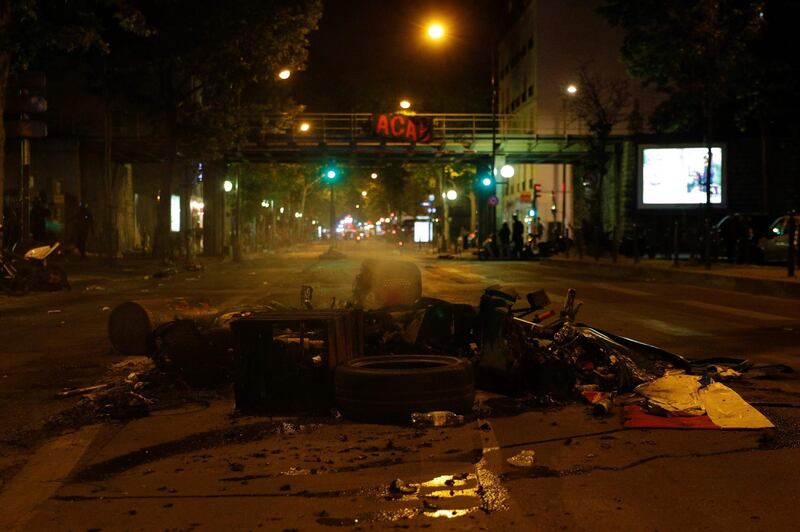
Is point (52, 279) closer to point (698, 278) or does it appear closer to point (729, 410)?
point (698, 278)

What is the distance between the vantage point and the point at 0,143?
20359 millimetres

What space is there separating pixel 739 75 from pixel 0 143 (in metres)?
27.3

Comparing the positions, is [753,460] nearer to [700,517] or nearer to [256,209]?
[700,517]

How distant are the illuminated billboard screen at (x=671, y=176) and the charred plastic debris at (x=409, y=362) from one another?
34.1 m

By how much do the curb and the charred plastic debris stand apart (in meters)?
11.7

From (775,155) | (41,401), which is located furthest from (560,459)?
(775,155)

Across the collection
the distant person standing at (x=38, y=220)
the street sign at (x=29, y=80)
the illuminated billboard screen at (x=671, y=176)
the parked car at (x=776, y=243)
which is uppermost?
the street sign at (x=29, y=80)

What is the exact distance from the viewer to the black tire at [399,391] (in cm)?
597

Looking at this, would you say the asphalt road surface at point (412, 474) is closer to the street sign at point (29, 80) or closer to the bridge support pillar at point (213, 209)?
the street sign at point (29, 80)

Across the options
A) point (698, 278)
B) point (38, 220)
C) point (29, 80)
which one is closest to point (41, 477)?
point (29, 80)

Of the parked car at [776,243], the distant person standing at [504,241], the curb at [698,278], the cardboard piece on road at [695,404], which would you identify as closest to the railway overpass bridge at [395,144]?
the distant person standing at [504,241]

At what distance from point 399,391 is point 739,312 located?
33.2ft

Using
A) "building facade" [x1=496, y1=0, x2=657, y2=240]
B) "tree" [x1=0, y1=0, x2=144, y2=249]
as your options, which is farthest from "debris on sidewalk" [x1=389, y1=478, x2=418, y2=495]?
"building facade" [x1=496, y1=0, x2=657, y2=240]

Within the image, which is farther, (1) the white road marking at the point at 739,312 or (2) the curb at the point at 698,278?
(2) the curb at the point at 698,278
